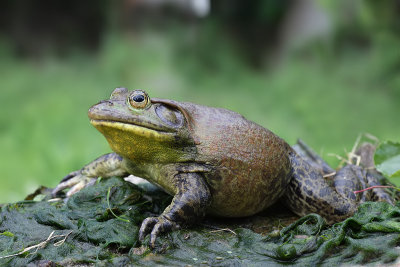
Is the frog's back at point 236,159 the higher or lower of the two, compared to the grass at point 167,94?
lower

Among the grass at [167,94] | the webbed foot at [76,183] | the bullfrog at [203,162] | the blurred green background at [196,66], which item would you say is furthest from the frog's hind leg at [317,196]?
the blurred green background at [196,66]

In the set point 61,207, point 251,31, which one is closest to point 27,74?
point 251,31

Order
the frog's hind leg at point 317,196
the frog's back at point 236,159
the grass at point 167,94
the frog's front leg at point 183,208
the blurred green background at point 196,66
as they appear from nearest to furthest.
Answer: the frog's front leg at point 183,208 → the frog's back at point 236,159 → the frog's hind leg at point 317,196 → the grass at point 167,94 → the blurred green background at point 196,66

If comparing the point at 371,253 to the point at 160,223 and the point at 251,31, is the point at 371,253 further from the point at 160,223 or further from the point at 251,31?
the point at 251,31

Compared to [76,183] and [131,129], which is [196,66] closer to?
[76,183]

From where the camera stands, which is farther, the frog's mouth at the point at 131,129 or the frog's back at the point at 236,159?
the frog's back at the point at 236,159

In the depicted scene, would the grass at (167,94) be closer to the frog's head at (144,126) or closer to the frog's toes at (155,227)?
the frog's head at (144,126)

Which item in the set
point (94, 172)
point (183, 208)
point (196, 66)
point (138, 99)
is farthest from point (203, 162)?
point (196, 66)
